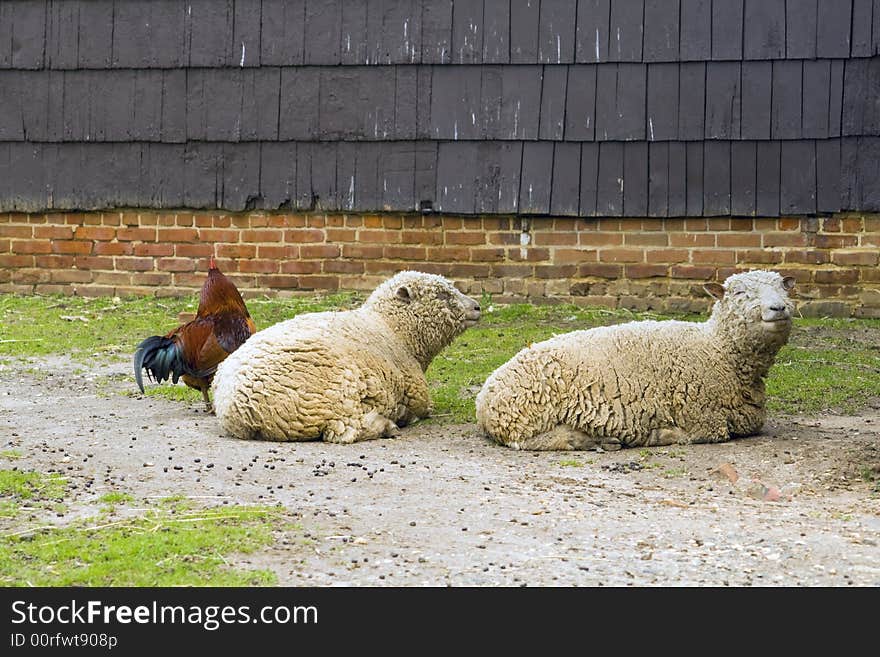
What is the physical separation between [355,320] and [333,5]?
204 inches

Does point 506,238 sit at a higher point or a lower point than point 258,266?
higher

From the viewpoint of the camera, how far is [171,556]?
5.21m

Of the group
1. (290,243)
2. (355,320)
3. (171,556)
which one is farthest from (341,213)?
(171,556)

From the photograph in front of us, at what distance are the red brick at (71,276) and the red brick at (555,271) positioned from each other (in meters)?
4.69

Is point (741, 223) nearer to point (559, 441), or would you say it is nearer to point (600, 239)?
point (600, 239)

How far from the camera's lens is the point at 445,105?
12.4m

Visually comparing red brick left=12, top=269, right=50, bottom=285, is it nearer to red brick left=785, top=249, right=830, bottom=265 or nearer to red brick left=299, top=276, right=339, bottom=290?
red brick left=299, top=276, right=339, bottom=290

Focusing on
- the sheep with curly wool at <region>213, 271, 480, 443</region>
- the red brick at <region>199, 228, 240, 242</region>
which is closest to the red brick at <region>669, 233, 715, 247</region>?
the sheep with curly wool at <region>213, 271, 480, 443</region>

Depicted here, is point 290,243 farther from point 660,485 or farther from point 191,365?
point 660,485

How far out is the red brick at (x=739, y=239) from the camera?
12.0m

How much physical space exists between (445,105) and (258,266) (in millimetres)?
2490

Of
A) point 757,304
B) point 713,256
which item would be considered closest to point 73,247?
point 713,256

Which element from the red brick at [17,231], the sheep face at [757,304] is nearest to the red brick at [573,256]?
the sheep face at [757,304]

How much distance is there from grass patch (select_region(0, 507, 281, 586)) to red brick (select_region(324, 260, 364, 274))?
273 inches
